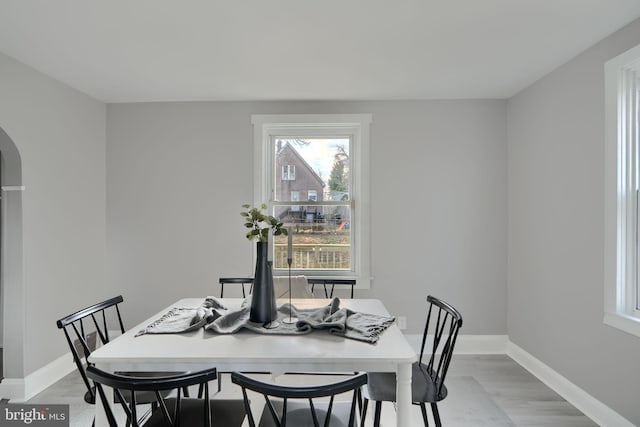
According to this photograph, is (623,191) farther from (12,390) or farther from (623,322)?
(12,390)

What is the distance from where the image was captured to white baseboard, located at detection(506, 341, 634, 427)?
7.51 ft

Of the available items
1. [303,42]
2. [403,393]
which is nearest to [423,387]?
[403,393]

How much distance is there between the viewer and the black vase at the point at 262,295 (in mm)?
1893

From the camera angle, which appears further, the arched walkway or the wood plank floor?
the arched walkway

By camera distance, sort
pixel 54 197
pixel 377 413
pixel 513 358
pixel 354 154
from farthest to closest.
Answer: pixel 354 154, pixel 513 358, pixel 54 197, pixel 377 413

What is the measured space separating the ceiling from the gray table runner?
165 cm

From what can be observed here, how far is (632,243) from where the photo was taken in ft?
7.43

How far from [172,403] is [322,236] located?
2.27m

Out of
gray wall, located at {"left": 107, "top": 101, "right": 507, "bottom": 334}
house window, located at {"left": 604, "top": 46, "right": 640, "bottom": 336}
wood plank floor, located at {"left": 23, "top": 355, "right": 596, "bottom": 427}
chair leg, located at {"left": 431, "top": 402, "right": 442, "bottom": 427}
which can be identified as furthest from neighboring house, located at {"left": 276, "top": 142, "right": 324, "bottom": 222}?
house window, located at {"left": 604, "top": 46, "right": 640, "bottom": 336}

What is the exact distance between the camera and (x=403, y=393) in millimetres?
1542

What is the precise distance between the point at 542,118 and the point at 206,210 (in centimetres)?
314

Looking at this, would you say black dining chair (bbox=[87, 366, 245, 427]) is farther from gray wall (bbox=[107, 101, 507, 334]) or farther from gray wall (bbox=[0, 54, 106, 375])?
gray wall (bbox=[107, 101, 507, 334])

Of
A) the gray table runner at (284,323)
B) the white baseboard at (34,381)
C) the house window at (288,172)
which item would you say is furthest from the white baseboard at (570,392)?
the white baseboard at (34,381)

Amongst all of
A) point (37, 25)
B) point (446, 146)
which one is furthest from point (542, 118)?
point (37, 25)
